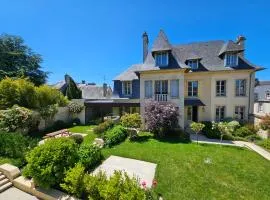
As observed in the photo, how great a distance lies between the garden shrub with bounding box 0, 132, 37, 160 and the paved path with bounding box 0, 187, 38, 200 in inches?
86.9

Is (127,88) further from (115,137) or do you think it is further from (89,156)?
(89,156)

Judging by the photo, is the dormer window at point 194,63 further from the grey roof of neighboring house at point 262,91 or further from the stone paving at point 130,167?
the grey roof of neighboring house at point 262,91

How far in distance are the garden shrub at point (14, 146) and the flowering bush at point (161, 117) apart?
954 cm

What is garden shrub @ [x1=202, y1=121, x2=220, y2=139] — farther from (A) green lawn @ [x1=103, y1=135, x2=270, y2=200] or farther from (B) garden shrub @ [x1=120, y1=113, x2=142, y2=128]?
(B) garden shrub @ [x1=120, y1=113, x2=142, y2=128]

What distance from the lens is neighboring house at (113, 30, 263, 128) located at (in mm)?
16859

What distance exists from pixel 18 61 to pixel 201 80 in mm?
29871

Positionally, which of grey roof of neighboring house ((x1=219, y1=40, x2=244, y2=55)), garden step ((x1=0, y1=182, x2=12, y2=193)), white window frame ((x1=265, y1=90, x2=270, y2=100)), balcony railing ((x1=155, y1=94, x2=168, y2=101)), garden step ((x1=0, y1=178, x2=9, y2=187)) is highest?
grey roof of neighboring house ((x1=219, y1=40, x2=244, y2=55))

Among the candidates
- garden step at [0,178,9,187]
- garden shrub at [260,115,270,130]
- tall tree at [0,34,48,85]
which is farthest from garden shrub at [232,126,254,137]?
tall tree at [0,34,48,85]

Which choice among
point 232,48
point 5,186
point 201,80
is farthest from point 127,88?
point 5,186

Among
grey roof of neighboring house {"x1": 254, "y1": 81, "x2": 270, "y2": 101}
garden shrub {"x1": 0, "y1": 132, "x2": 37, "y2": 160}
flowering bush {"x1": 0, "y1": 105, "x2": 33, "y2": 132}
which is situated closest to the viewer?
garden shrub {"x1": 0, "y1": 132, "x2": 37, "y2": 160}

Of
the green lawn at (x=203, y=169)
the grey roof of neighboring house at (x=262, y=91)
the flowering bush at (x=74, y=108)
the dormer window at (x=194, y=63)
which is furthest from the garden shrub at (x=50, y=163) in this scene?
the grey roof of neighboring house at (x=262, y=91)

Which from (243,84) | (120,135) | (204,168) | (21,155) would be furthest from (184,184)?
(243,84)

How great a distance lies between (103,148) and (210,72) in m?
14.6

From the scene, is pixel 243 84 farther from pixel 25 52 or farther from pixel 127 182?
pixel 25 52
